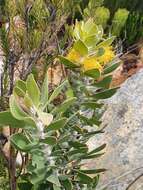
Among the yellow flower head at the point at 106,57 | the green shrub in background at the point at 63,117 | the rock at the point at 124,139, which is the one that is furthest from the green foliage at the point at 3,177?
the yellow flower head at the point at 106,57

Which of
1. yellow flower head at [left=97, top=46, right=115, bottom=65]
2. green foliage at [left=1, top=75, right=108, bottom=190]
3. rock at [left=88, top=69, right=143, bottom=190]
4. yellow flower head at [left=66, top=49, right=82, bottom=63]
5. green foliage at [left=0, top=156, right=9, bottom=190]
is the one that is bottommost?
green foliage at [left=0, top=156, right=9, bottom=190]

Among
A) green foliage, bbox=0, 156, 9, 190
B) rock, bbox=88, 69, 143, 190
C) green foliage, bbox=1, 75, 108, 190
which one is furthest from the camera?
green foliage, bbox=0, 156, 9, 190

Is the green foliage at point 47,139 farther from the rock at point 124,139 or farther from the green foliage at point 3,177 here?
the green foliage at point 3,177

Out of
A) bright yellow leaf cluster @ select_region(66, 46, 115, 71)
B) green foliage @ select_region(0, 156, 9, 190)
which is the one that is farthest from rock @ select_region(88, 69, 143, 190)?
bright yellow leaf cluster @ select_region(66, 46, 115, 71)

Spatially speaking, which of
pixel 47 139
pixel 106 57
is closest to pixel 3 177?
pixel 106 57

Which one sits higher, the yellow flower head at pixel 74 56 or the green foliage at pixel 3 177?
the yellow flower head at pixel 74 56

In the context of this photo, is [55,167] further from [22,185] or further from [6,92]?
[6,92]

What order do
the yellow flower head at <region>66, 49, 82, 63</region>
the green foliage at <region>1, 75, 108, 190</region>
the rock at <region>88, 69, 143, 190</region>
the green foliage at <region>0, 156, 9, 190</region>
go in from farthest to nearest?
the green foliage at <region>0, 156, 9, 190</region>, the rock at <region>88, 69, 143, 190</region>, the yellow flower head at <region>66, 49, 82, 63</region>, the green foliage at <region>1, 75, 108, 190</region>

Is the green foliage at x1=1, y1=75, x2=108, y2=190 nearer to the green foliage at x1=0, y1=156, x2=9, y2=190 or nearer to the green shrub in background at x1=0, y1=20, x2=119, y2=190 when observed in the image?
the green shrub in background at x1=0, y1=20, x2=119, y2=190

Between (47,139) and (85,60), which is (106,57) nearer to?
(85,60)
